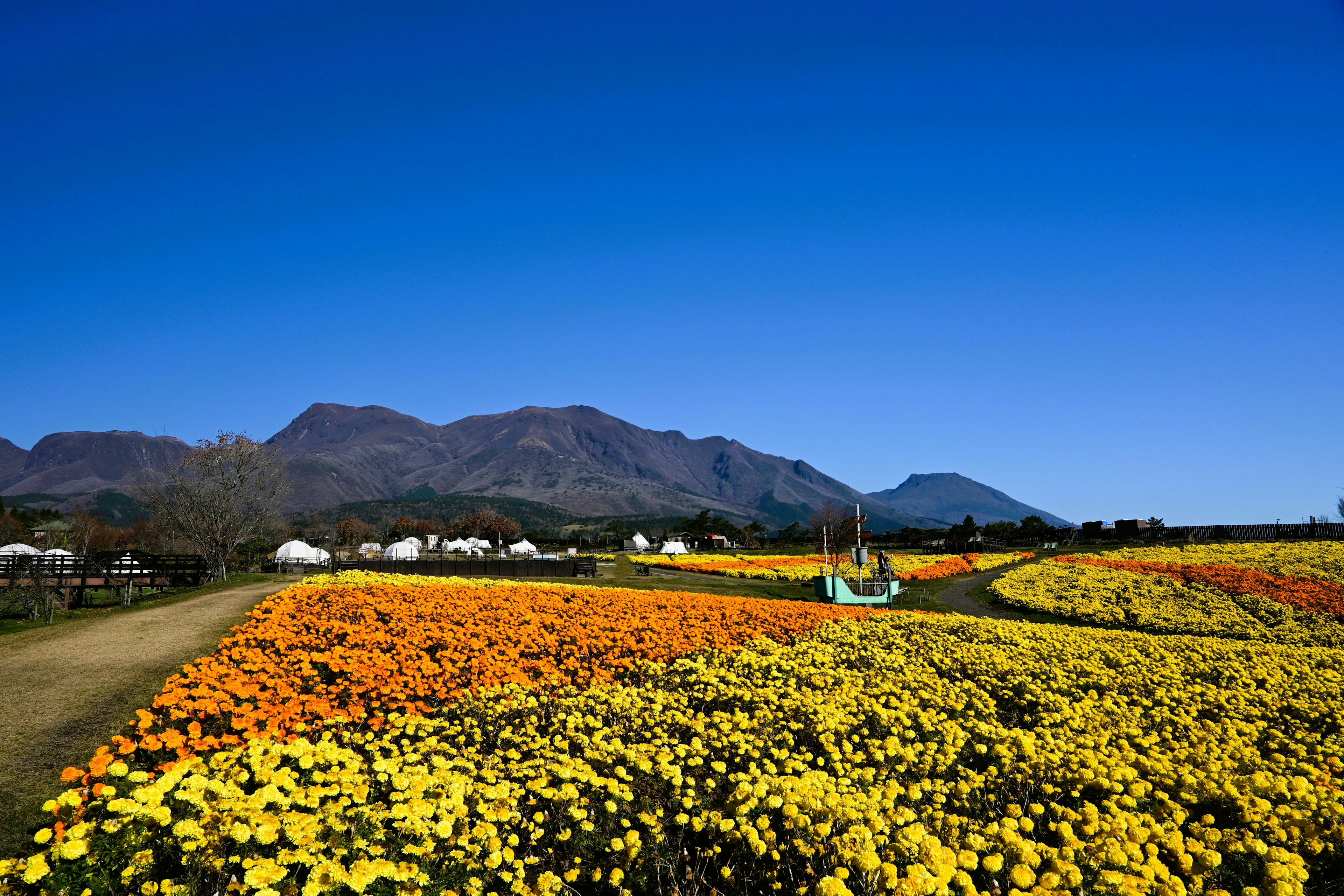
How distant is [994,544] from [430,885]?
168 feet

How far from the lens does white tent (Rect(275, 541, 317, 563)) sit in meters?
38.5

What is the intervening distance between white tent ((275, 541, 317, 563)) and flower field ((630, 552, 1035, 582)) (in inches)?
700

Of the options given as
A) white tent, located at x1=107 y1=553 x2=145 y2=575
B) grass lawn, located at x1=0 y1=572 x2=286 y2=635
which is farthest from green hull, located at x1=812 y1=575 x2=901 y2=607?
white tent, located at x1=107 y1=553 x2=145 y2=575

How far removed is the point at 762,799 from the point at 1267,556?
31.1 metres

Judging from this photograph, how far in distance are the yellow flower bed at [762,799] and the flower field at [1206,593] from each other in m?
7.62

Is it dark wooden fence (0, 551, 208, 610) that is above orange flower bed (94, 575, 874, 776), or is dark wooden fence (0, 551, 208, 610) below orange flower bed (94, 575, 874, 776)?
above

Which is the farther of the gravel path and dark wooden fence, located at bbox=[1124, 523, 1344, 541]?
dark wooden fence, located at bbox=[1124, 523, 1344, 541]

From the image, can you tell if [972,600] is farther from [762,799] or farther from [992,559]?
[762,799]

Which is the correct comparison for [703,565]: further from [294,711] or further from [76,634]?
[294,711]

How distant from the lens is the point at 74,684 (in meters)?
8.82

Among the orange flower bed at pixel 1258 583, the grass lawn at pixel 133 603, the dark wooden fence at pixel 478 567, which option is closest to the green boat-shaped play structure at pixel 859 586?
the orange flower bed at pixel 1258 583

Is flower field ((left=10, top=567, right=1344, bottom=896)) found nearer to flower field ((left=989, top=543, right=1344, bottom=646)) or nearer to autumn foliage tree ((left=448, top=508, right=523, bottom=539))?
flower field ((left=989, top=543, right=1344, bottom=646))

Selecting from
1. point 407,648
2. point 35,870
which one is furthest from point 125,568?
point 35,870

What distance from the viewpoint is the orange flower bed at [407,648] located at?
6.91m
